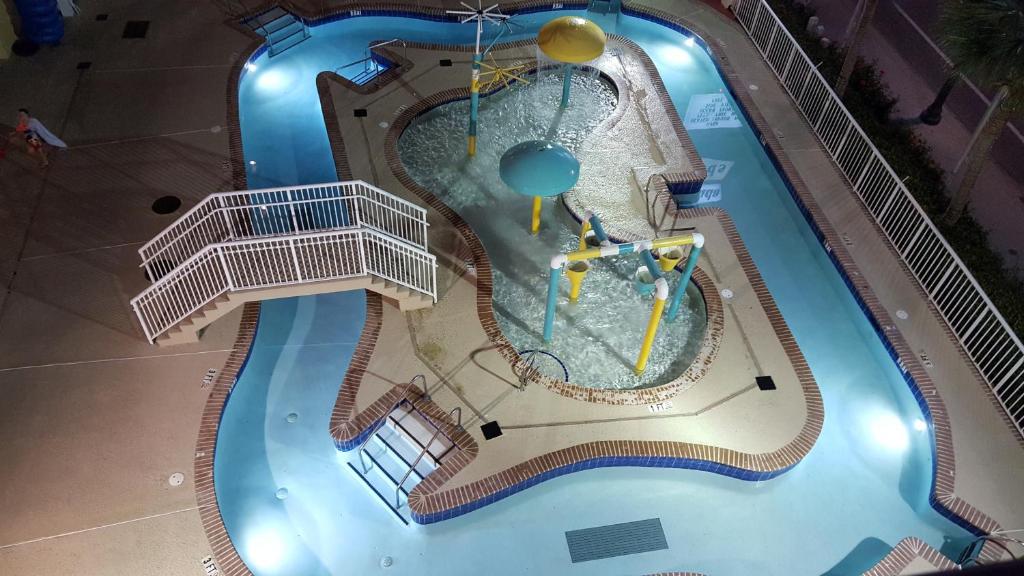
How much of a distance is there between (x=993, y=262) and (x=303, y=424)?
45.7ft

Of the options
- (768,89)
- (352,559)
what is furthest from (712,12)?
(352,559)

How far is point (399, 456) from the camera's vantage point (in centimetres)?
1180

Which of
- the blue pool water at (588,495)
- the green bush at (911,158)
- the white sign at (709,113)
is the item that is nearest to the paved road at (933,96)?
the green bush at (911,158)

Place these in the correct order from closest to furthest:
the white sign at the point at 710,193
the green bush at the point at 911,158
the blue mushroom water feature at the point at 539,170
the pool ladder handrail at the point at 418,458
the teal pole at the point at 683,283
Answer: the pool ladder handrail at the point at 418,458
the teal pole at the point at 683,283
the blue mushroom water feature at the point at 539,170
the green bush at the point at 911,158
the white sign at the point at 710,193

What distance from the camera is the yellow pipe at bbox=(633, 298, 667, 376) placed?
12.0 m

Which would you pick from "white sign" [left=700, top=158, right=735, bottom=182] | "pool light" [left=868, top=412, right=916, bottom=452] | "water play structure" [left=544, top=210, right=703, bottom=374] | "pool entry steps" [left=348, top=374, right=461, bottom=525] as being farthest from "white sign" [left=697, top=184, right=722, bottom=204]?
"pool entry steps" [left=348, top=374, right=461, bottom=525]

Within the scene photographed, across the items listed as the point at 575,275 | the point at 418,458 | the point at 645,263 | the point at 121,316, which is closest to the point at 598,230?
the point at 575,275

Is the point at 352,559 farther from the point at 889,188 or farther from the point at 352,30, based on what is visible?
the point at 352,30

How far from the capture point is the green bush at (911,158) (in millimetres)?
15180

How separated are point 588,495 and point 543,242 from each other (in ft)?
18.1

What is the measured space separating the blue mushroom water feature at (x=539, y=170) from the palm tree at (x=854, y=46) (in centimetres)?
882

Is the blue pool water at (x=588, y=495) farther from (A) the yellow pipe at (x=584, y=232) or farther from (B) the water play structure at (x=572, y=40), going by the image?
(B) the water play structure at (x=572, y=40)

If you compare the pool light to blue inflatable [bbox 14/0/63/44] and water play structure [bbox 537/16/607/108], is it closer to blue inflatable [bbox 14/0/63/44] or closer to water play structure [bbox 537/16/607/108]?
water play structure [bbox 537/16/607/108]

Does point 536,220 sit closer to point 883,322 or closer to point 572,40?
point 572,40
